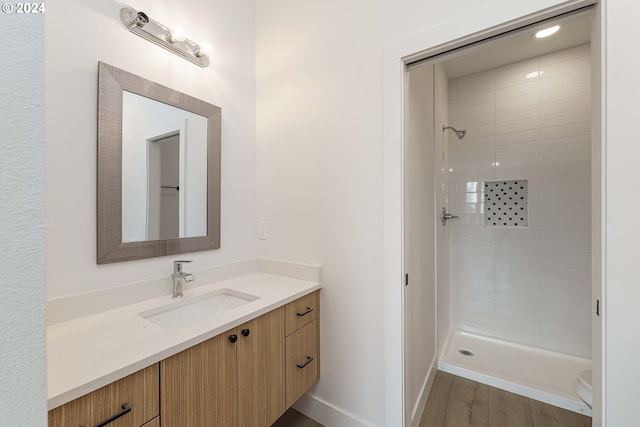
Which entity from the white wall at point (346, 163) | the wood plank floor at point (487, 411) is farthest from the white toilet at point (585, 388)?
the white wall at point (346, 163)

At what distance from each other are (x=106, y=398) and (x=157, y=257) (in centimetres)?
73

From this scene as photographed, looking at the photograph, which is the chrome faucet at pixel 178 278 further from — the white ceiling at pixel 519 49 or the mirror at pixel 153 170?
the white ceiling at pixel 519 49

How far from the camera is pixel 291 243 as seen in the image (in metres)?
1.74

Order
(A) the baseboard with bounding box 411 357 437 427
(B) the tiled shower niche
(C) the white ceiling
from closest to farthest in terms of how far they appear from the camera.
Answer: (A) the baseboard with bounding box 411 357 437 427 < (C) the white ceiling < (B) the tiled shower niche

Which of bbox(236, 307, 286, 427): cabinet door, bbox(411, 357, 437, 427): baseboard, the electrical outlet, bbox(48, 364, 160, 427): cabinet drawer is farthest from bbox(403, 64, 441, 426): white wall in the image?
bbox(48, 364, 160, 427): cabinet drawer

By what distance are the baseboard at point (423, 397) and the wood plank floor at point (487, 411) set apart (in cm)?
4

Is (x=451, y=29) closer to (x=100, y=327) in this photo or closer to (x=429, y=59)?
(x=429, y=59)

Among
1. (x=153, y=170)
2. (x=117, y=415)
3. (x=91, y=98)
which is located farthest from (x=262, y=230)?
(x=117, y=415)

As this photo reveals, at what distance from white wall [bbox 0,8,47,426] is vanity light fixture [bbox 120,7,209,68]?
3.78 feet

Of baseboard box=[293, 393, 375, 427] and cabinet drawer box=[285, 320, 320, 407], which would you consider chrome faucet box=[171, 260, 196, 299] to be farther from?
baseboard box=[293, 393, 375, 427]

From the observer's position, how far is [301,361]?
4.84 ft

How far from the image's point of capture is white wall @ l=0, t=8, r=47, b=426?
35cm

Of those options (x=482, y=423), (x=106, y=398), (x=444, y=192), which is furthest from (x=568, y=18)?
(x=482, y=423)

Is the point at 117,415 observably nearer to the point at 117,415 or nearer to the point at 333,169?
the point at 117,415
